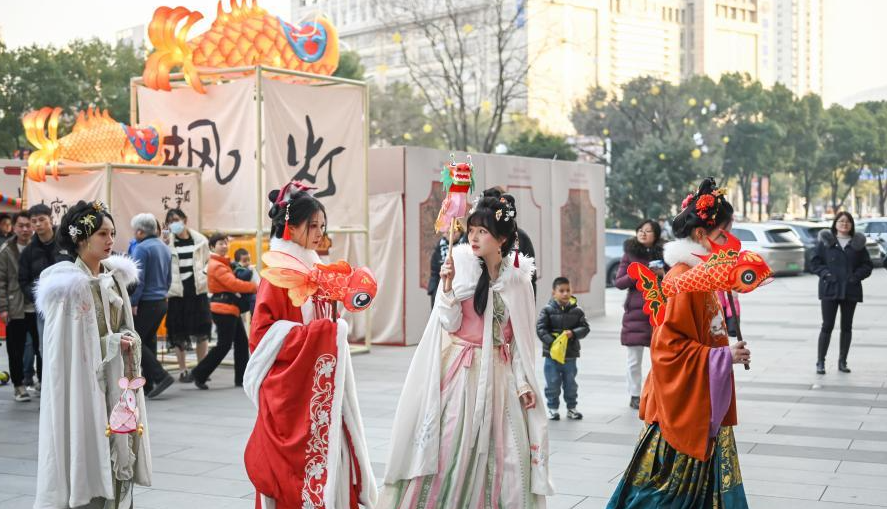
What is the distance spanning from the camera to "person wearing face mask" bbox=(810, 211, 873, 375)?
10.3 m

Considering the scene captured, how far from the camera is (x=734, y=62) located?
10238 cm

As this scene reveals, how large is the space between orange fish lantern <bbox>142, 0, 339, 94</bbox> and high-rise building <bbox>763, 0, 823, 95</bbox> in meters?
136

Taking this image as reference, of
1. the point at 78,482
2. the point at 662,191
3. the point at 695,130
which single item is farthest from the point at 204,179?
the point at 695,130

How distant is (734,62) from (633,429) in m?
100.0

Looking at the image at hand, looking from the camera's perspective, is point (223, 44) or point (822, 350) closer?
point (822, 350)

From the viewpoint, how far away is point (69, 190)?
1062 cm

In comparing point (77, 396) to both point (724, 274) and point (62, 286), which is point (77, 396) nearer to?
point (62, 286)

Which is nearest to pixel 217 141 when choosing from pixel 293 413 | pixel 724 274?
pixel 293 413

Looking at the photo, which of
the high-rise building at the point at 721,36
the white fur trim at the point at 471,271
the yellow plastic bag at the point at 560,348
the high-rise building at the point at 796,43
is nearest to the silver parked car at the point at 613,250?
the yellow plastic bag at the point at 560,348

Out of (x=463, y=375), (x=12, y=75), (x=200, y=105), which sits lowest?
(x=463, y=375)

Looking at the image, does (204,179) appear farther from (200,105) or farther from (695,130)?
(695,130)

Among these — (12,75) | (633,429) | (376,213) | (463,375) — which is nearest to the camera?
(463,375)

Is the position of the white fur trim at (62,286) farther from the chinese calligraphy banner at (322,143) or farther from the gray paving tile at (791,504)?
the chinese calligraphy banner at (322,143)

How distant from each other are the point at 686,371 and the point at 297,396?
1.59m
